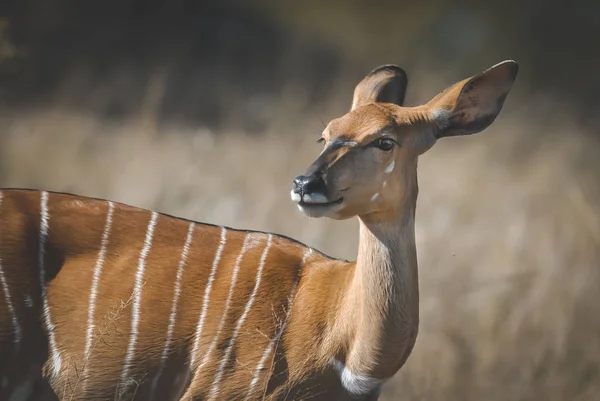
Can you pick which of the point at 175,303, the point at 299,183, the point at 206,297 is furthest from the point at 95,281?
the point at 299,183

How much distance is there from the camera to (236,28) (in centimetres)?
508

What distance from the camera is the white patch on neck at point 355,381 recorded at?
331 centimetres

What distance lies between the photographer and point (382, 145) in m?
3.27

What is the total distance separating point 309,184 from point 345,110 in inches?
76.1

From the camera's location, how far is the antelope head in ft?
10.2

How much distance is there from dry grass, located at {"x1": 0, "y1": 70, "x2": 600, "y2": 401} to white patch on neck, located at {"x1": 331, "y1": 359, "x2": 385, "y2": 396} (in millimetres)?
1226

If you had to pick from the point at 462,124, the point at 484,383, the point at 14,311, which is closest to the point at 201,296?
the point at 14,311

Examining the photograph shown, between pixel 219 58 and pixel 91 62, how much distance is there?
2.28 ft

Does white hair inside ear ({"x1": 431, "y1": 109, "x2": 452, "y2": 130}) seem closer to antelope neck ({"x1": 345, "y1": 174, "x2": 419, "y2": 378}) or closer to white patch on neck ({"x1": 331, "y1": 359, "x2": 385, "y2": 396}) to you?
antelope neck ({"x1": 345, "y1": 174, "x2": 419, "y2": 378})

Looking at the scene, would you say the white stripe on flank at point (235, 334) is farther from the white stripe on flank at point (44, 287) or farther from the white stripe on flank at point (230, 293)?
the white stripe on flank at point (44, 287)

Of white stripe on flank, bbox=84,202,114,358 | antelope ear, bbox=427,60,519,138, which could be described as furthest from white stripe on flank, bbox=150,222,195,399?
antelope ear, bbox=427,60,519,138

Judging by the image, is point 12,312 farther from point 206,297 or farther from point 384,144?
point 384,144

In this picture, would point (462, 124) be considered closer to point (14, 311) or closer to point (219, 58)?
point (14, 311)

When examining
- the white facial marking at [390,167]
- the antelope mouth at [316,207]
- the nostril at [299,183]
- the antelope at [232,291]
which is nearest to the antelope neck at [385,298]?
the antelope at [232,291]
